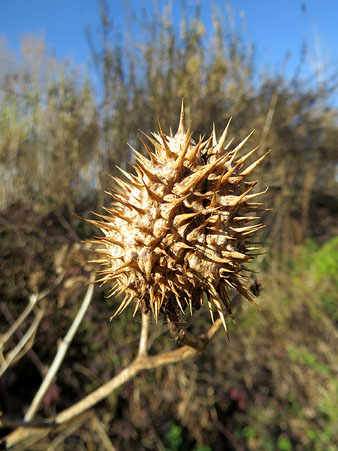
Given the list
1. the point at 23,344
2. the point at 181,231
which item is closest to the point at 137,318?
the point at 23,344

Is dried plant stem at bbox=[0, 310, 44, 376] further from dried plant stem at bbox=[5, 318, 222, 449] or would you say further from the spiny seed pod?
the spiny seed pod

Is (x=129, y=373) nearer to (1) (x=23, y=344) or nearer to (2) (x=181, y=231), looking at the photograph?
(2) (x=181, y=231)

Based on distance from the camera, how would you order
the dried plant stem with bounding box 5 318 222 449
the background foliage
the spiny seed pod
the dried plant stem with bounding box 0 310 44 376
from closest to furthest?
1. the spiny seed pod
2. the dried plant stem with bounding box 5 318 222 449
3. the dried plant stem with bounding box 0 310 44 376
4. the background foliage

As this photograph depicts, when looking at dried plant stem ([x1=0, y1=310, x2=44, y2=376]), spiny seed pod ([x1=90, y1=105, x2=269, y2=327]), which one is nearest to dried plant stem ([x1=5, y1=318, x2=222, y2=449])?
spiny seed pod ([x1=90, y1=105, x2=269, y2=327])

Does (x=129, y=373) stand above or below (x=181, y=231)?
below

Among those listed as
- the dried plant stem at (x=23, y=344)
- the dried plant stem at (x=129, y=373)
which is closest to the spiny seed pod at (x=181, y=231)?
the dried plant stem at (x=129, y=373)

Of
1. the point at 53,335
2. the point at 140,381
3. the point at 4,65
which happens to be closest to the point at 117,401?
the point at 140,381

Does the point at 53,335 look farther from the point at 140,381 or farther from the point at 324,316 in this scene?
the point at 324,316
